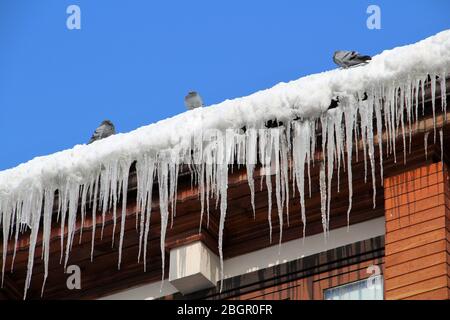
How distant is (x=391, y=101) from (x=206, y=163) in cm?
174

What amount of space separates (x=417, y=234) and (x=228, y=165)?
185cm

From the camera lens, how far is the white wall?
13.8 metres

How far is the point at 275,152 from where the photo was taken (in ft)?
44.7

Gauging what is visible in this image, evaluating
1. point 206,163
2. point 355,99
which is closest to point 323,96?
point 355,99

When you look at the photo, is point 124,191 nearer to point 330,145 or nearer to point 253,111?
point 253,111

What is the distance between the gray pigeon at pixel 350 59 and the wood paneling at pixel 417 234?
1.04 meters

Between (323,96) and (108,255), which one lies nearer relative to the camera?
(323,96)

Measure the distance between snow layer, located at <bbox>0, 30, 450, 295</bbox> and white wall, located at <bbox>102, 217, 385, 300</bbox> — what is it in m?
0.17

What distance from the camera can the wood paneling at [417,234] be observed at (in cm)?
1255

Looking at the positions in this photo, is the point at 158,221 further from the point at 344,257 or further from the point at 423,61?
the point at 423,61

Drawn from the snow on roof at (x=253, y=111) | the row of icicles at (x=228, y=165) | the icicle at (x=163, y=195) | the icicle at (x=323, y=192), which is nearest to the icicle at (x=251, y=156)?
the row of icicles at (x=228, y=165)

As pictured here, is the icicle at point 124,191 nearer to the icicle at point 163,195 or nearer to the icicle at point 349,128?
the icicle at point 163,195
